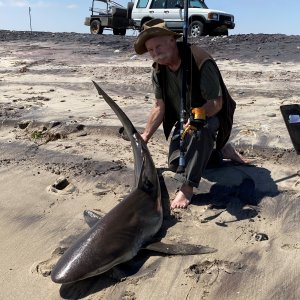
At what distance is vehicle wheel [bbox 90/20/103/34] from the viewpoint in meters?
22.7

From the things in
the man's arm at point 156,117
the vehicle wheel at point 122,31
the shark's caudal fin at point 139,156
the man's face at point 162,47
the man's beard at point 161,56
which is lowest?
the shark's caudal fin at point 139,156

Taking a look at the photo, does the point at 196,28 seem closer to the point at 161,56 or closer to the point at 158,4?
the point at 158,4

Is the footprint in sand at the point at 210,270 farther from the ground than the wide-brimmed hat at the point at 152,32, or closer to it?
closer to it

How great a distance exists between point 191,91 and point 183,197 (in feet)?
2.70

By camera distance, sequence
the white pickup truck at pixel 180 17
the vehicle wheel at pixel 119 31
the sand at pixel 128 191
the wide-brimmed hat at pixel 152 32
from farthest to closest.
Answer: the vehicle wheel at pixel 119 31 → the white pickup truck at pixel 180 17 → the wide-brimmed hat at pixel 152 32 → the sand at pixel 128 191

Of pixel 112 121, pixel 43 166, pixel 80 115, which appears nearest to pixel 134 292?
pixel 43 166

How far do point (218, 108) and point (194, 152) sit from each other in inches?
14.8

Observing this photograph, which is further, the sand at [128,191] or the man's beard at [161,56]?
the man's beard at [161,56]

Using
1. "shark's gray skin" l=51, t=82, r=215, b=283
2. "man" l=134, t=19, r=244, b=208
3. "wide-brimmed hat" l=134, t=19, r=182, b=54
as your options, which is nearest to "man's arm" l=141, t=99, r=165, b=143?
"man" l=134, t=19, r=244, b=208

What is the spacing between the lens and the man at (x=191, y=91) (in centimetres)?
356

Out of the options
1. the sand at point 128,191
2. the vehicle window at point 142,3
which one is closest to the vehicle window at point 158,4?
the vehicle window at point 142,3

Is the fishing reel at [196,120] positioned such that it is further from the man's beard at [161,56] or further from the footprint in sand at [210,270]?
the footprint in sand at [210,270]

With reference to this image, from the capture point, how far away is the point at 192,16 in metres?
17.3

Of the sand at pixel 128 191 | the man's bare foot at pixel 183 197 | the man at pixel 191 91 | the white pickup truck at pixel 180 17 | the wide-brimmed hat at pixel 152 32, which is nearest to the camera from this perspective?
the sand at pixel 128 191
